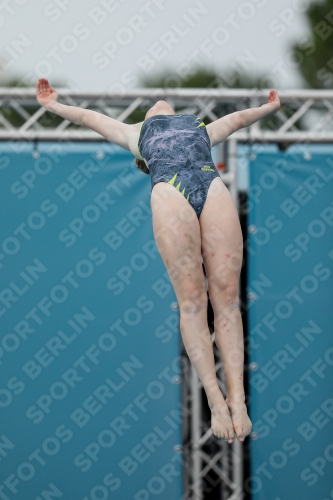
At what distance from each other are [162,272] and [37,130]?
1.23 m

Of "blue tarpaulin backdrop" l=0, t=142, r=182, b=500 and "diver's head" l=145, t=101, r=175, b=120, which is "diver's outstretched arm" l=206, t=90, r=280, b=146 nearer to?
"diver's head" l=145, t=101, r=175, b=120

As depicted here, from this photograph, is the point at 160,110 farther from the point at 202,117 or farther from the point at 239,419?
the point at 239,419

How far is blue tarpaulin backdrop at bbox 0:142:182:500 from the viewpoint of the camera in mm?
4312

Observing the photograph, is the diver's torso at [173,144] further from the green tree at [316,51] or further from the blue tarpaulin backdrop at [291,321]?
the green tree at [316,51]

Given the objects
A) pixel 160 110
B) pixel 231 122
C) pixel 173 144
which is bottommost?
pixel 173 144

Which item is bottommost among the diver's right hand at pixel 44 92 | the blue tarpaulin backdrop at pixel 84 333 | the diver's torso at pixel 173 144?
the blue tarpaulin backdrop at pixel 84 333

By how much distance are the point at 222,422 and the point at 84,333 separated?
1.85 meters

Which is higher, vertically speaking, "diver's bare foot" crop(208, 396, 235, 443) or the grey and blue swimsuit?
the grey and blue swimsuit

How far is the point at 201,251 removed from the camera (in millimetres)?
2912

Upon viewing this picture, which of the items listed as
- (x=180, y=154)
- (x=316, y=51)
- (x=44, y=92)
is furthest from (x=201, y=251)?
(x=316, y=51)

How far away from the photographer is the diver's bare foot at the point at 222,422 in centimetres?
271

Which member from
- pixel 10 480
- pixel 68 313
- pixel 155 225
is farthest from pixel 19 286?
pixel 155 225

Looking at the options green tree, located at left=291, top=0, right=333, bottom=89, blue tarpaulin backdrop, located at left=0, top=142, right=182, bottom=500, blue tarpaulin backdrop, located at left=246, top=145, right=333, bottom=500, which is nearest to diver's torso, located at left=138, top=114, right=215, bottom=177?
blue tarpaulin backdrop, located at left=0, top=142, right=182, bottom=500

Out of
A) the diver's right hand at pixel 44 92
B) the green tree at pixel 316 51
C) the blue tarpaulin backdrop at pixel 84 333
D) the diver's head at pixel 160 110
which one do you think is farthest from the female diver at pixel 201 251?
the green tree at pixel 316 51
